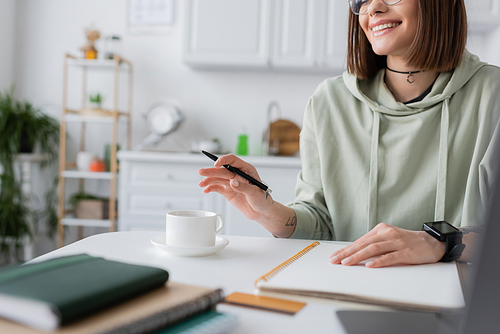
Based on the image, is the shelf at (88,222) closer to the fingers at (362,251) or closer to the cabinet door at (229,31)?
the cabinet door at (229,31)

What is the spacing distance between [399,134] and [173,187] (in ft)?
5.35

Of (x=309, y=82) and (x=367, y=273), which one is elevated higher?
(x=309, y=82)

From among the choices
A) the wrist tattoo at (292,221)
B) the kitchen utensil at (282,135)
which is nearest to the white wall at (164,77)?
the kitchen utensil at (282,135)

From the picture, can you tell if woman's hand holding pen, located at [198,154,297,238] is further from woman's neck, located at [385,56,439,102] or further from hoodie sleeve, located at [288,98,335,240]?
woman's neck, located at [385,56,439,102]

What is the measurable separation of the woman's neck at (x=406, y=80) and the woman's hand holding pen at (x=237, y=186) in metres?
0.54

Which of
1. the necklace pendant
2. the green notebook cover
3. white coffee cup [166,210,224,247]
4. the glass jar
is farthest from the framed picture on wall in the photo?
the green notebook cover

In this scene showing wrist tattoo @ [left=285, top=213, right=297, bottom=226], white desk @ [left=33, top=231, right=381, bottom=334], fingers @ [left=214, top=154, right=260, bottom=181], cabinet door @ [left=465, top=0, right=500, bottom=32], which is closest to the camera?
white desk @ [left=33, top=231, right=381, bottom=334]

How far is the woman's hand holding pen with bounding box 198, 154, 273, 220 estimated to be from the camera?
2.74ft

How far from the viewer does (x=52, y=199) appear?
120 inches

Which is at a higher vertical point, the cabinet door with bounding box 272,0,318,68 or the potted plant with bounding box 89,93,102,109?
the cabinet door with bounding box 272,0,318,68

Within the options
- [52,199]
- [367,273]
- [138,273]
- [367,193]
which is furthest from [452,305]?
[52,199]

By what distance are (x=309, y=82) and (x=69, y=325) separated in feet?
9.29

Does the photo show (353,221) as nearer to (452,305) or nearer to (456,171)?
(456,171)

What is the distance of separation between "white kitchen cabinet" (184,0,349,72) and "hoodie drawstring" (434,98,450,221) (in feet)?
5.37
